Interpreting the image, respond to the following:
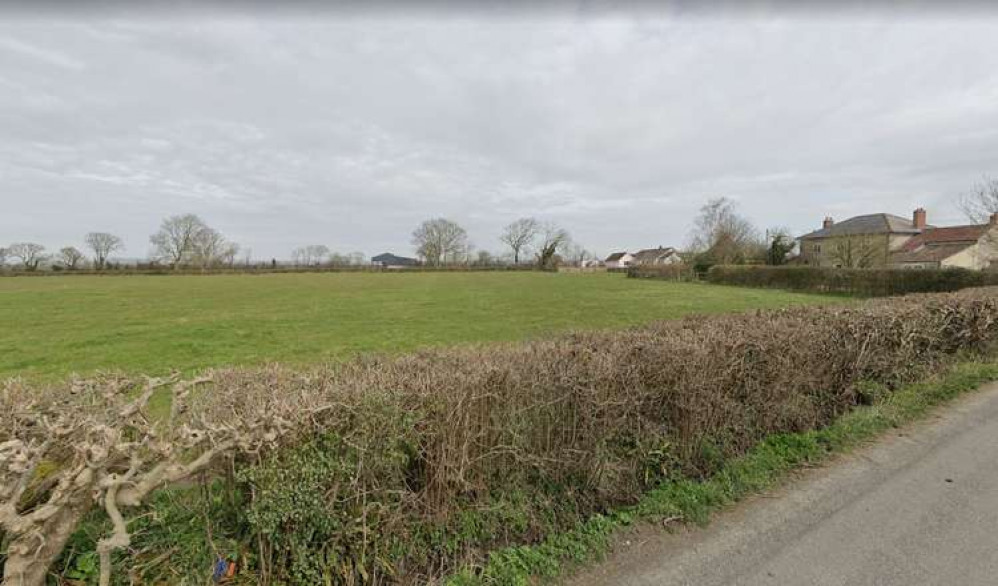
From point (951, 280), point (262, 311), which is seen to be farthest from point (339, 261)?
point (951, 280)

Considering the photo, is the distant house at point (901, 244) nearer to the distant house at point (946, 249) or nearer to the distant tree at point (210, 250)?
the distant house at point (946, 249)

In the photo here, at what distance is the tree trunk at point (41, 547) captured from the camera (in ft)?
5.10

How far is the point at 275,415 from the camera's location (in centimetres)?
198

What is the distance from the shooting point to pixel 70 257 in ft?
204

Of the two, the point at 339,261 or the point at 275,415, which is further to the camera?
the point at 339,261

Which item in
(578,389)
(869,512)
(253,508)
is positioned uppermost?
(578,389)

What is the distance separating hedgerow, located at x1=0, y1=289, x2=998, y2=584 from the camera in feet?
5.80

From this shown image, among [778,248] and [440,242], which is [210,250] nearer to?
[440,242]

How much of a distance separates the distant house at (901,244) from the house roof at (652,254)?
4047 cm

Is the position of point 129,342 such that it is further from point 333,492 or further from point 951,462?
point 951,462

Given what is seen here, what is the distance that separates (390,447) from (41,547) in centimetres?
136

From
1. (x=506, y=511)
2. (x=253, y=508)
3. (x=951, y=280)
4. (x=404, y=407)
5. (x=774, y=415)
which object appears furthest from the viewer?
(x=951, y=280)

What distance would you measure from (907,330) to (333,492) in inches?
279

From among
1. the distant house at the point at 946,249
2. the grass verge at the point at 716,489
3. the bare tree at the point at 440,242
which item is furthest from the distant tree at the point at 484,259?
the grass verge at the point at 716,489
